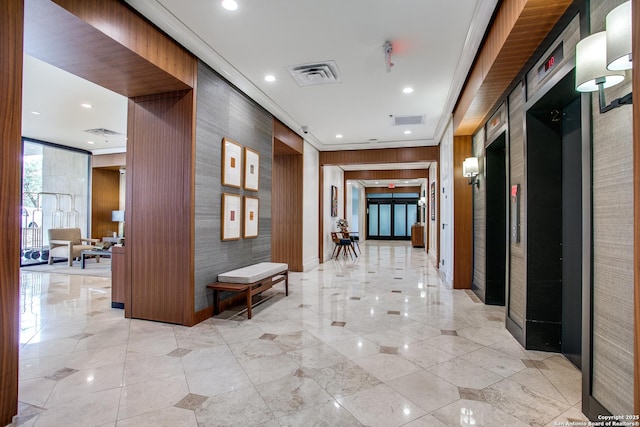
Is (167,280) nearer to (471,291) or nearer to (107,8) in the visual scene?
(107,8)

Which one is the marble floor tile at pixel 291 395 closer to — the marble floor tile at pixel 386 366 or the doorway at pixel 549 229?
the marble floor tile at pixel 386 366

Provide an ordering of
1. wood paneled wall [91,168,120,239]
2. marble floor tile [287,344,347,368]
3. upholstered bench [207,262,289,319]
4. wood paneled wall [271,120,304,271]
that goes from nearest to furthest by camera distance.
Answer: marble floor tile [287,344,347,368] → upholstered bench [207,262,289,319] → wood paneled wall [271,120,304,271] → wood paneled wall [91,168,120,239]

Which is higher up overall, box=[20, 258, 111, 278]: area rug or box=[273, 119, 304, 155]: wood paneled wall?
box=[273, 119, 304, 155]: wood paneled wall

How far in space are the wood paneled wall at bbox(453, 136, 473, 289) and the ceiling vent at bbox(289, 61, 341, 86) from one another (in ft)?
9.21

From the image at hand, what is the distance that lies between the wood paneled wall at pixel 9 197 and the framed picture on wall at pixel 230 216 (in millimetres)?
2401

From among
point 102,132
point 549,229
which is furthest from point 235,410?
point 102,132

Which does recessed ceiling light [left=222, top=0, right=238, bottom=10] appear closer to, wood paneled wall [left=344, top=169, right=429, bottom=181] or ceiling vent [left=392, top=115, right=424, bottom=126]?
ceiling vent [left=392, top=115, right=424, bottom=126]

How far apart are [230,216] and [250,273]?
2.82 ft

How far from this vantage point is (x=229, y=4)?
295cm

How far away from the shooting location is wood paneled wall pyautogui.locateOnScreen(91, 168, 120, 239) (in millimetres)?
10477

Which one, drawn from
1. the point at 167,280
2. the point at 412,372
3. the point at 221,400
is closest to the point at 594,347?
the point at 412,372

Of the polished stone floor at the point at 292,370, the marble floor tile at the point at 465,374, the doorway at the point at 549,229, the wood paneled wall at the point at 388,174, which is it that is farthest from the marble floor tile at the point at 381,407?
the wood paneled wall at the point at 388,174

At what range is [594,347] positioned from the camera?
1.98m

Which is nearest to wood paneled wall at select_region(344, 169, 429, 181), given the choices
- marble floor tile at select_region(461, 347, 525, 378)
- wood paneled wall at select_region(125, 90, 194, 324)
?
wood paneled wall at select_region(125, 90, 194, 324)
